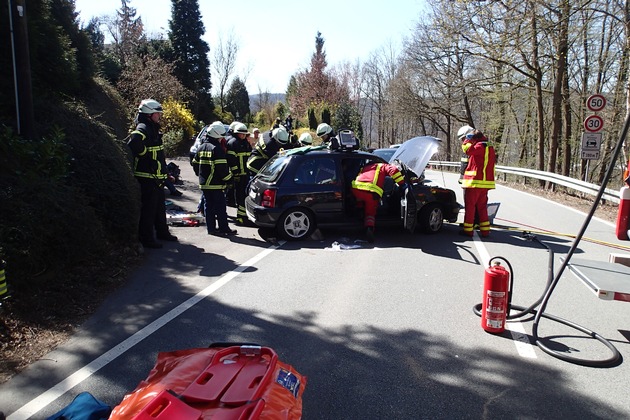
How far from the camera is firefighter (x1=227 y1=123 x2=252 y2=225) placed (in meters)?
10.3

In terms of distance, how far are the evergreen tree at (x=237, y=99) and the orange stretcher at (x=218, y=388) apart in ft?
146

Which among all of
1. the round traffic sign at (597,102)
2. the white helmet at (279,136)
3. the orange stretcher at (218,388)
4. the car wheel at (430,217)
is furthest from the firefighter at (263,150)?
the round traffic sign at (597,102)

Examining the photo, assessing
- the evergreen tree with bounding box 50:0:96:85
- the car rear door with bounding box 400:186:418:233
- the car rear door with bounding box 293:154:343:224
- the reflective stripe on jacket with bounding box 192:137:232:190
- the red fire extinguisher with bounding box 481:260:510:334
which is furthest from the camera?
the evergreen tree with bounding box 50:0:96:85

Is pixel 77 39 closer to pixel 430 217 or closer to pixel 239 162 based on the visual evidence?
pixel 239 162

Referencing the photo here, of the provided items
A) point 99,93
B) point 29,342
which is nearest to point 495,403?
point 29,342

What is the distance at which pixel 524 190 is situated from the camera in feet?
63.9

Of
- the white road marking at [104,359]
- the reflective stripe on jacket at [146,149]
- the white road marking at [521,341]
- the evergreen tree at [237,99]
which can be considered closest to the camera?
the white road marking at [104,359]

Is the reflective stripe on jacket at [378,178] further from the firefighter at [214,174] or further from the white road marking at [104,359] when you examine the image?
the white road marking at [104,359]

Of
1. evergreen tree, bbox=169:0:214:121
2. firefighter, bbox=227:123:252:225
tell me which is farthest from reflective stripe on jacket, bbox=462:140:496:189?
evergreen tree, bbox=169:0:214:121

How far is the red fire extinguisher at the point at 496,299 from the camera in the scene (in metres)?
4.46

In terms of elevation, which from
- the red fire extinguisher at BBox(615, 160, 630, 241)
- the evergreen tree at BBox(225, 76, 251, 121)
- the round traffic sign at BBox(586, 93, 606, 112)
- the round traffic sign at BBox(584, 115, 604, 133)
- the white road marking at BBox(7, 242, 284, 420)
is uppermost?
the evergreen tree at BBox(225, 76, 251, 121)

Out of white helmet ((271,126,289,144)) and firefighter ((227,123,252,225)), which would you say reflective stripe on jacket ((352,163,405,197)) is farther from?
firefighter ((227,123,252,225))

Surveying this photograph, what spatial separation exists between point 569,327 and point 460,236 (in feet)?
14.4

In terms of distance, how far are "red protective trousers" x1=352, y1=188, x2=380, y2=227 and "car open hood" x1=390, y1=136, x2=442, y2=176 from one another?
1.05 m
